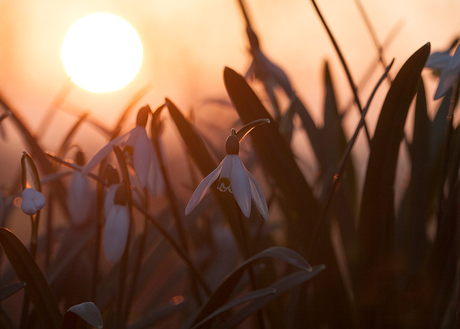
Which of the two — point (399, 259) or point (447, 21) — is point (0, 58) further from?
point (399, 259)

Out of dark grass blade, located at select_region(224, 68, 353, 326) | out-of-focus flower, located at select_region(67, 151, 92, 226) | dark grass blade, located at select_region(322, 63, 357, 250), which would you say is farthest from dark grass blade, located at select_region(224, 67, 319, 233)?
out-of-focus flower, located at select_region(67, 151, 92, 226)

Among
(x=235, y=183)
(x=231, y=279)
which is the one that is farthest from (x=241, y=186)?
(x=231, y=279)

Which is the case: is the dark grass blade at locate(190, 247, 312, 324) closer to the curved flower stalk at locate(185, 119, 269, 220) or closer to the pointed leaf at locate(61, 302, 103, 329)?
the curved flower stalk at locate(185, 119, 269, 220)

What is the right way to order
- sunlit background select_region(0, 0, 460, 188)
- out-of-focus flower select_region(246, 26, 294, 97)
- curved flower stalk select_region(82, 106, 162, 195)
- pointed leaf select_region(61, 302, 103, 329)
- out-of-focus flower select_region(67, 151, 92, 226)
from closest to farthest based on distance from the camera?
pointed leaf select_region(61, 302, 103, 329), curved flower stalk select_region(82, 106, 162, 195), out-of-focus flower select_region(67, 151, 92, 226), out-of-focus flower select_region(246, 26, 294, 97), sunlit background select_region(0, 0, 460, 188)

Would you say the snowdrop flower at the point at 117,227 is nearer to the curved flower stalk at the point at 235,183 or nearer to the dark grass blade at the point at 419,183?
the curved flower stalk at the point at 235,183

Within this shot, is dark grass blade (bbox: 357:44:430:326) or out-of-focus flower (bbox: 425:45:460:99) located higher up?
out-of-focus flower (bbox: 425:45:460:99)

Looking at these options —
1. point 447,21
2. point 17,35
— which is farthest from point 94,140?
point 447,21

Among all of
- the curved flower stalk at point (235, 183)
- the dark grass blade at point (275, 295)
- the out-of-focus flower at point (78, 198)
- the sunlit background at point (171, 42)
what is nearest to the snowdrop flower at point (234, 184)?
the curved flower stalk at point (235, 183)
